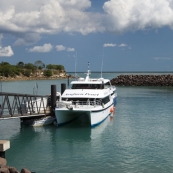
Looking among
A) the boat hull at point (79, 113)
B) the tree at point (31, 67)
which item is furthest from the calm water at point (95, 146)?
the tree at point (31, 67)

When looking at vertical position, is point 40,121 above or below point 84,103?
below

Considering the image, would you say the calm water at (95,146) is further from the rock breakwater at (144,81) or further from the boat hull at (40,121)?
the rock breakwater at (144,81)

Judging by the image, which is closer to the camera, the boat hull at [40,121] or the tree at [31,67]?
the boat hull at [40,121]

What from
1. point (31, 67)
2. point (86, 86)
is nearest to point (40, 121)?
point (86, 86)

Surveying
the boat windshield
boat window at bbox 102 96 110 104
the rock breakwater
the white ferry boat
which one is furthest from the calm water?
the rock breakwater

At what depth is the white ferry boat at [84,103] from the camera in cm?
2811

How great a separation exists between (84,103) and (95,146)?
8112 millimetres

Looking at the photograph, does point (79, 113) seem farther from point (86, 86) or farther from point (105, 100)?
point (86, 86)

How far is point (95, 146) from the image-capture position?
22.3 meters

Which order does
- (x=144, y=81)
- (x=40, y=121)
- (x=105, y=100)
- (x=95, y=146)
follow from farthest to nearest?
1. (x=144, y=81)
2. (x=105, y=100)
3. (x=40, y=121)
4. (x=95, y=146)

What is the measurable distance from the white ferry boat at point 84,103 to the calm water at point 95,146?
2.89ft

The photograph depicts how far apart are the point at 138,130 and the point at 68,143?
7.57 m

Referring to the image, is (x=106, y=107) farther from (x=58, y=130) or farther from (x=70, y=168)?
(x=70, y=168)

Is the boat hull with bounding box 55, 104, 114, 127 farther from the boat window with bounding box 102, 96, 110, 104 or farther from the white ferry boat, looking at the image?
the boat window with bounding box 102, 96, 110, 104
